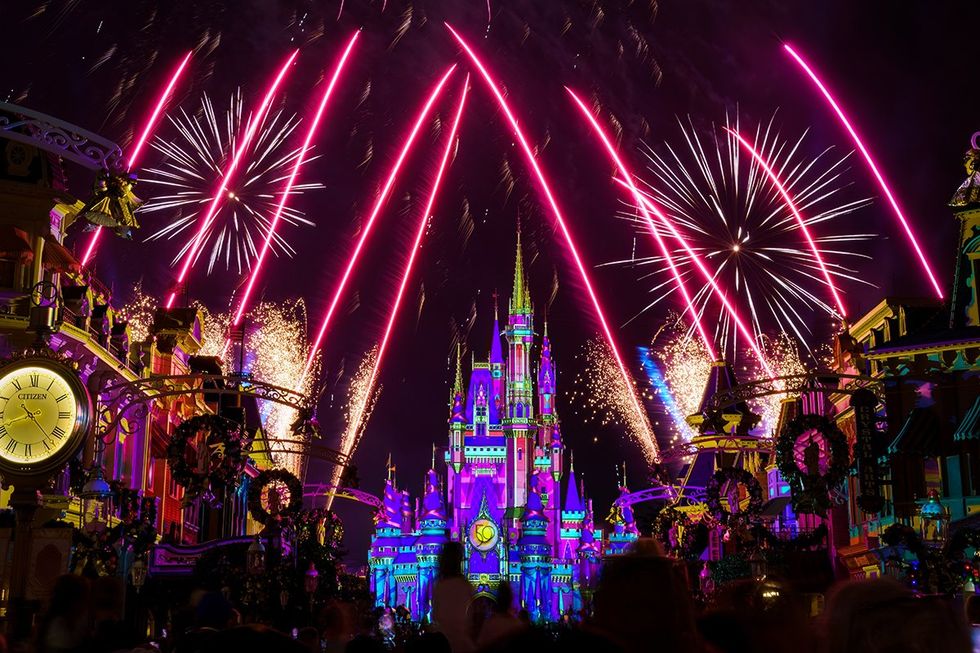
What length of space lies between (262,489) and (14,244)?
10.0m

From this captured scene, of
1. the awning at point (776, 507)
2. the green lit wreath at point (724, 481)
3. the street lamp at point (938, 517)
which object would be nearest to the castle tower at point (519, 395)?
the awning at point (776, 507)

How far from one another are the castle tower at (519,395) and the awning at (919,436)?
103023 millimetres

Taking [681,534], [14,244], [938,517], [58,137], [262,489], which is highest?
[14,244]

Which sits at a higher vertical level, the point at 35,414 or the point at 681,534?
the point at 35,414

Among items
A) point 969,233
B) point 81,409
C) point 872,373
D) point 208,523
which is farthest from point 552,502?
point 81,409

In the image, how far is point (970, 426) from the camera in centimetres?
3177

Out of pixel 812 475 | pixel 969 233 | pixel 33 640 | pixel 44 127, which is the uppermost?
pixel 969 233

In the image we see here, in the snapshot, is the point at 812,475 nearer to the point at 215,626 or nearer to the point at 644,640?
the point at 215,626

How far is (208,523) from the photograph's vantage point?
55.0 metres

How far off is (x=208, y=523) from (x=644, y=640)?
175 ft

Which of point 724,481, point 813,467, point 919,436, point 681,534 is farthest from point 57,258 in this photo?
point 919,436

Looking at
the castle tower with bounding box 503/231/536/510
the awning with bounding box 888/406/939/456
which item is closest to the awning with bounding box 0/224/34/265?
the awning with bounding box 888/406/939/456

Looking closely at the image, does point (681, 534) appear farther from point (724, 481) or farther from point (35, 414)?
point (35, 414)

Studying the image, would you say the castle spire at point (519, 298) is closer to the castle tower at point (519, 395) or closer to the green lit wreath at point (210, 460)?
the castle tower at point (519, 395)
